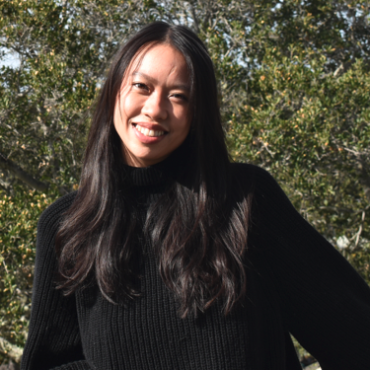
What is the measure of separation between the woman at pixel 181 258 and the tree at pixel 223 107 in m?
1.99

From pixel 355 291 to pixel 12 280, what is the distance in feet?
8.64

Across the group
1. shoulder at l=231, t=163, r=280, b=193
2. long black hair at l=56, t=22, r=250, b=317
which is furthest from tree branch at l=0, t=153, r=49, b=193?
shoulder at l=231, t=163, r=280, b=193

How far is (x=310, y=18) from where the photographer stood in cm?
541

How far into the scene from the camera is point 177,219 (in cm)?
166

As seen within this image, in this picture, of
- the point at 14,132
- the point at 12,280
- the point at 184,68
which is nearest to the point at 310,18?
the point at 14,132

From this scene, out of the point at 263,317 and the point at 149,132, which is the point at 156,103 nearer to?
the point at 149,132

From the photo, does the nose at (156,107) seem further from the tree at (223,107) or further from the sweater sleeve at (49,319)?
the tree at (223,107)

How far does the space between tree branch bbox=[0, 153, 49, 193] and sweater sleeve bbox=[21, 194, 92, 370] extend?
9.02 ft

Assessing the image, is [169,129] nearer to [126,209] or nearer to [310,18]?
[126,209]

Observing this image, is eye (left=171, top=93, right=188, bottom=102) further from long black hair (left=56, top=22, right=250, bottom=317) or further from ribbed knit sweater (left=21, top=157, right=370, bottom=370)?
ribbed knit sweater (left=21, top=157, right=370, bottom=370)

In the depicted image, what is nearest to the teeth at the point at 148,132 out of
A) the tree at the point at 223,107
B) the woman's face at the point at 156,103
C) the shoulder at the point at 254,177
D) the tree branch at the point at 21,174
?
the woman's face at the point at 156,103

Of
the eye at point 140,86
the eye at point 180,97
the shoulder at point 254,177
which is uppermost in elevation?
the eye at point 140,86

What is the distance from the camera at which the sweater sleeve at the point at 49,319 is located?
5.80 ft

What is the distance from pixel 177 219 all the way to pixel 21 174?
3.23 meters
